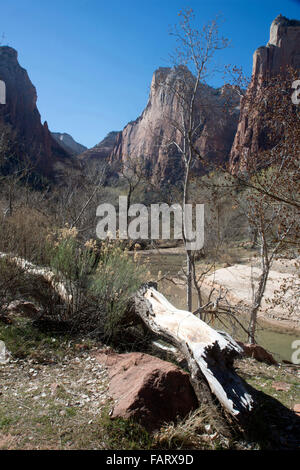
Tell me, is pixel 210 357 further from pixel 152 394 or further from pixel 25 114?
pixel 25 114

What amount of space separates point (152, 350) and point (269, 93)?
166 inches

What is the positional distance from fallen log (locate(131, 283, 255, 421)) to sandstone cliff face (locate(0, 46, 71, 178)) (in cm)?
4874

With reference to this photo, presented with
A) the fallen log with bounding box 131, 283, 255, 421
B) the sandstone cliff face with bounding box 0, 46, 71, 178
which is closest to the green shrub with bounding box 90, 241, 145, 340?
the fallen log with bounding box 131, 283, 255, 421

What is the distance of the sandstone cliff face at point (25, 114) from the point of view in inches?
2004

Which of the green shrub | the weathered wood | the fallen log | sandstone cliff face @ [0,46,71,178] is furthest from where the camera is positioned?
sandstone cliff face @ [0,46,71,178]

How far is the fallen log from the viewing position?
2422 millimetres

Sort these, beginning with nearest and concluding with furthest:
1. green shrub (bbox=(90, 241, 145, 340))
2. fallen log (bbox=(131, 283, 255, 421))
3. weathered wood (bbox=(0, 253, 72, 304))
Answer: fallen log (bbox=(131, 283, 255, 421)) < green shrub (bbox=(90, 241, 145, 340)) < weathered wood (bbox=(0, 253, 72, 304))

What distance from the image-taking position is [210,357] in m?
2.66

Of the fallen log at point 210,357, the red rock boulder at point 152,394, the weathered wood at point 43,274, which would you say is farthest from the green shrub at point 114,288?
the red rock boulder at point 152,394

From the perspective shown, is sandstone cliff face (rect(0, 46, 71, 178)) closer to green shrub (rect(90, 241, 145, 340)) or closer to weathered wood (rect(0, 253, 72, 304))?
weathered wood (rect(0, 253, 72, 304))

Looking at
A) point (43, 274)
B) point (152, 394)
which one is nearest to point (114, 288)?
point (43, 274)

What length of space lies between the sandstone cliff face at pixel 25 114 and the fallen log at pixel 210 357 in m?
48.7

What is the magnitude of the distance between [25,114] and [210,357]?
6133 centimetres

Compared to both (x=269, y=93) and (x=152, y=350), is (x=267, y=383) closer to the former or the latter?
(x=152, y=350)
